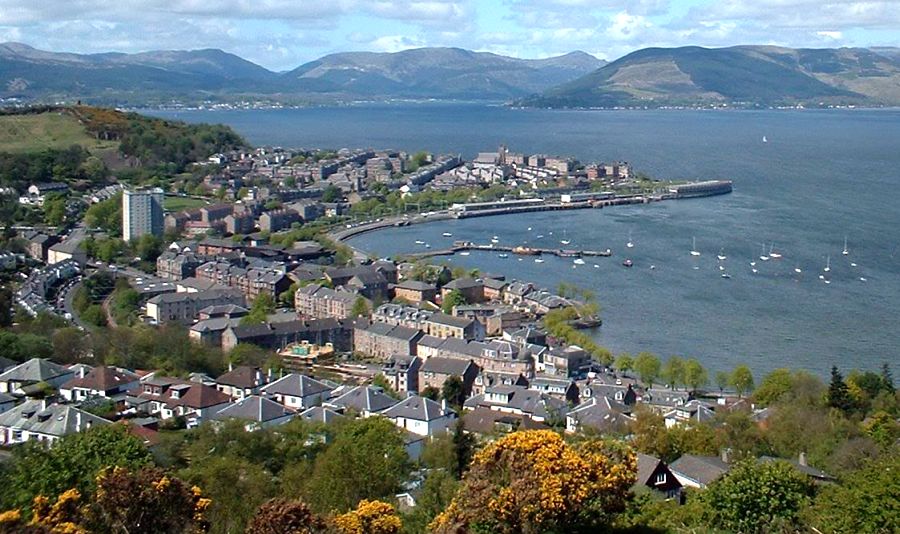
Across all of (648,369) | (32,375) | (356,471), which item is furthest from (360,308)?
(356,471)

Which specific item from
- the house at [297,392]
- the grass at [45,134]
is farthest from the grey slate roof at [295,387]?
the grass at [45,134]

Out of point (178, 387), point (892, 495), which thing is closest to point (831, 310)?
point (178, 387)

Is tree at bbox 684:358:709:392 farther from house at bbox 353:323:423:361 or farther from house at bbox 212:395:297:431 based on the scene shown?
house at bbox 212:395:297:431

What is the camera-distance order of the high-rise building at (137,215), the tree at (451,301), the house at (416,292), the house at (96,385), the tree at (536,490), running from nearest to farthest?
the tree at (536,490)
the house at (96,385)
the tree at (451,301)
the house at (416,292)
the high-rise building at (137,215)

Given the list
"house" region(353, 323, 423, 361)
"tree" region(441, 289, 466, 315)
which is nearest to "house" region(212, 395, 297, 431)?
"house" region(353, 323, 423, 361)

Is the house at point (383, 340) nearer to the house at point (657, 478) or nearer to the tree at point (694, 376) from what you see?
the tree at point (694, 376)

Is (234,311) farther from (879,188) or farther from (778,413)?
(879,188)

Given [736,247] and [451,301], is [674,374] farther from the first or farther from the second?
[736,247]
